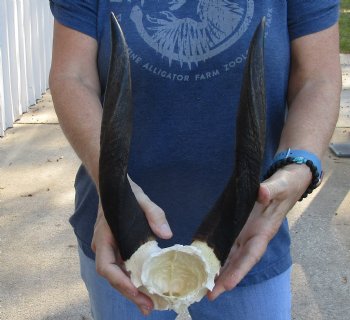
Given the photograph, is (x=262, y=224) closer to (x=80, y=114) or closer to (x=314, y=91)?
(x=314, y=91)

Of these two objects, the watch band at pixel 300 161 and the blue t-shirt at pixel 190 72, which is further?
the blue t-shirt at pixel 190 72

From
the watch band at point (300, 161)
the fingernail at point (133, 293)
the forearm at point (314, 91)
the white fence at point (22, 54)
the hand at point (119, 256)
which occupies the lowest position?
the white fence at point (22, 54)

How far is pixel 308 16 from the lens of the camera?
6.88 feet

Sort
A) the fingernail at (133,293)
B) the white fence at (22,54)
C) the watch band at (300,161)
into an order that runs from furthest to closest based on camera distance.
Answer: the white fence at (22,54), the watch band at (300,161), the fingernail at (133,293)

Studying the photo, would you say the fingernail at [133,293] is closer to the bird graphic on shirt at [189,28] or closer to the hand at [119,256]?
the hand at [119,256]

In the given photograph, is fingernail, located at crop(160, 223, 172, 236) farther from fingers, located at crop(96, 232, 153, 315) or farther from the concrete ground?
the concrete ground

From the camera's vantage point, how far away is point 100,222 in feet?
5.94

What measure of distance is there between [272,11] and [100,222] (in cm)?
82

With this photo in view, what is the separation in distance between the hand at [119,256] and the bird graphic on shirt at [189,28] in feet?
1.66

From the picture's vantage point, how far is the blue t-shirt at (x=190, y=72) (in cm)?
207

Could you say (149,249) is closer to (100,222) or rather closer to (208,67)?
(100,222)

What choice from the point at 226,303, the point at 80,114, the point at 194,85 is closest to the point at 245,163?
the point at 194,85

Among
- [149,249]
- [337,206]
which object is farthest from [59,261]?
[149,249]

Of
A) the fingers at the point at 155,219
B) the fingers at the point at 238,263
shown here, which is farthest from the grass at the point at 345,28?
the fingers at the point at 155,219
